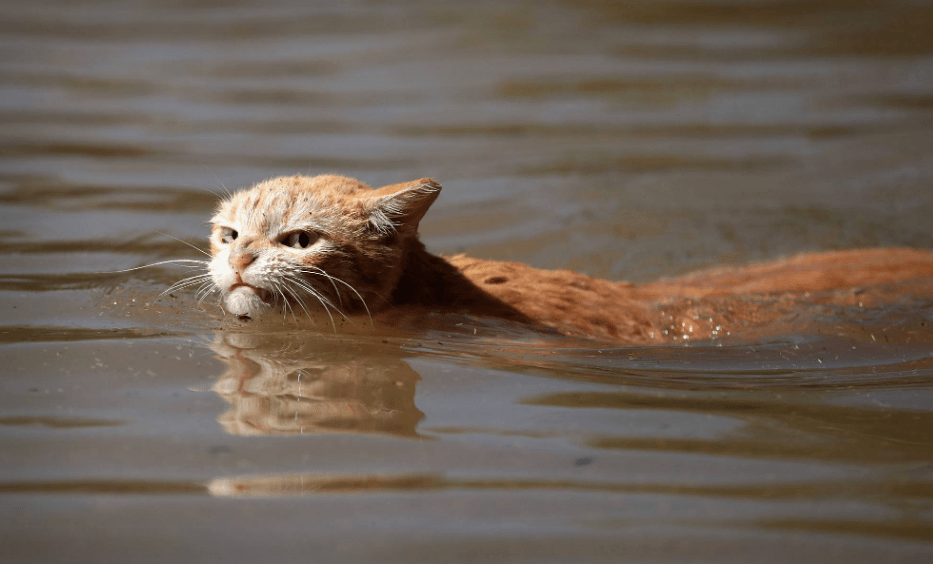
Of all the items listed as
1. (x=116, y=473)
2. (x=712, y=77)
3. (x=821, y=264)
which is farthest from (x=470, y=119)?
(x=116, y=473)

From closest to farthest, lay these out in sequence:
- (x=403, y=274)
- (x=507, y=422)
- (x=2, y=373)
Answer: (x=507, y=422) → (x=2, y=373) → (x=403, y=274)

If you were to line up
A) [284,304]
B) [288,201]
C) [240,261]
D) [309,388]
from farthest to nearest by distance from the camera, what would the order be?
→ 1. [288,201]
2. [284,304]
3. [240,261]
4. [309,388]

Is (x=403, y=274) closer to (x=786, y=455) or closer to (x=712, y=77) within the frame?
(x=786, y=455)

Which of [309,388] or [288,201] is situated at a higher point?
[288,201]

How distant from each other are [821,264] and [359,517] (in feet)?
12.1

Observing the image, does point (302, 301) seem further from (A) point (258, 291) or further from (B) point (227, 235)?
(B) point (227, 235)

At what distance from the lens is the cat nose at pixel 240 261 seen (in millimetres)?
3910

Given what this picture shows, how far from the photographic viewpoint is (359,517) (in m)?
2.76

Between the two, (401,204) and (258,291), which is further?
(401,204)

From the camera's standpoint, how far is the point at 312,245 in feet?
13.5

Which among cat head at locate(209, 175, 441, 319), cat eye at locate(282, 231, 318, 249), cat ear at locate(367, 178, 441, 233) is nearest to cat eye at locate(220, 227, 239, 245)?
cat head at locate(209, 175, 441, 319)

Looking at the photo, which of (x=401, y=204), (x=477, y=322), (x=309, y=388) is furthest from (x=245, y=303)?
(x=477, y=322)

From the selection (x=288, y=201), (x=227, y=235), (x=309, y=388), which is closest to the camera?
(x=309, y=388)

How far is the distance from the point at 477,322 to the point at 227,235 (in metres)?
1.16
